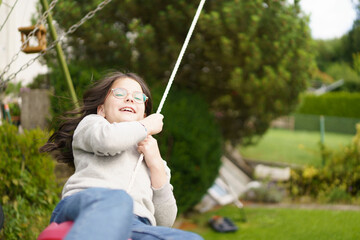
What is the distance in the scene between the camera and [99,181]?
182 centimetres

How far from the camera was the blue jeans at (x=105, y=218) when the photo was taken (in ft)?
4.55

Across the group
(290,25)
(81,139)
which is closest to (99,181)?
(81,139)

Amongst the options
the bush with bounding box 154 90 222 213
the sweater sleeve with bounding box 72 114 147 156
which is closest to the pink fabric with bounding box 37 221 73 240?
the sweater sleeve with bounding box 72 114 147 156

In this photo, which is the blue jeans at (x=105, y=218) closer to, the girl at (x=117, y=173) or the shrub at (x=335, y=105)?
the girl at (x=117, y=173)

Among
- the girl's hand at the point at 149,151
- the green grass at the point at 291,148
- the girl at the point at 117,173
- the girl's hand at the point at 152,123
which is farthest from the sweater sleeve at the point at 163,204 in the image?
the green grass at the point at 291,148

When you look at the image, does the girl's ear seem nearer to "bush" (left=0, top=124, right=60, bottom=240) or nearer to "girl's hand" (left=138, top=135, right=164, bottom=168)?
"girl's hand" (left=138, top=135, right=164, bottom=168)

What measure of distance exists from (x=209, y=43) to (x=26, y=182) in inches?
118

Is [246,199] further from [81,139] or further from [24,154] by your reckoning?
[81,139]

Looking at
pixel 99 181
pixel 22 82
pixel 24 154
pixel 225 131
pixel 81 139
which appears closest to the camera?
pixel 99 181

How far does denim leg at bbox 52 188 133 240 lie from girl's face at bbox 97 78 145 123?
0.51 metres

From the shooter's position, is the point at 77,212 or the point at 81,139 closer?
the point at 77,212

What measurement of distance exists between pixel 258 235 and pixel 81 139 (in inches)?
149

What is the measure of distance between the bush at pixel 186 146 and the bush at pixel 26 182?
5.77 feet

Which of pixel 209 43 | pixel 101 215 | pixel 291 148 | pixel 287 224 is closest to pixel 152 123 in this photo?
pixel 101 215
